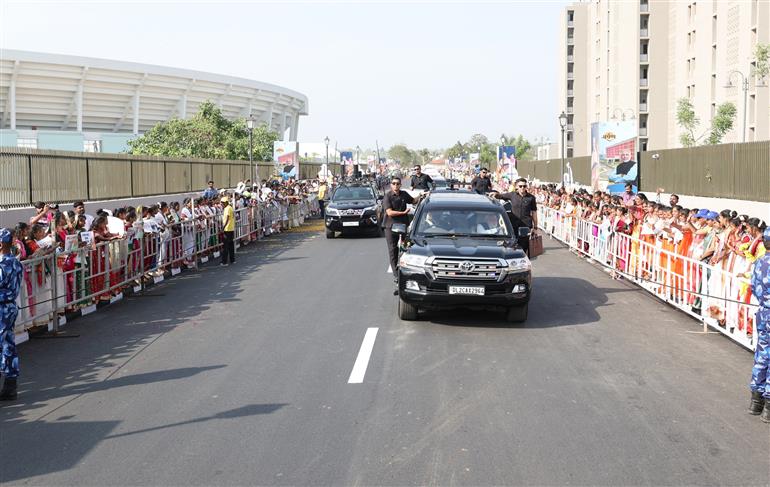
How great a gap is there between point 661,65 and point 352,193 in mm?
56436

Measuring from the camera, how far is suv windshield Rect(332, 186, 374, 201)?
29461mm

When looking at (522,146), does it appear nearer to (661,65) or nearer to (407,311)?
(661,65)

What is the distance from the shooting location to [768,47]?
143ft

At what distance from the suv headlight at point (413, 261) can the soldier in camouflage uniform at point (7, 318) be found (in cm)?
530

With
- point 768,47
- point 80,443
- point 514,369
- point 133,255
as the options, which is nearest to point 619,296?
point 514,369

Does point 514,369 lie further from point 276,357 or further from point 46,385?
point 46,385

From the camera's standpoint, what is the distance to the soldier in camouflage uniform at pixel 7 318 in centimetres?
796

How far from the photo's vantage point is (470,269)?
36.9ft

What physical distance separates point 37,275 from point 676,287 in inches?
387

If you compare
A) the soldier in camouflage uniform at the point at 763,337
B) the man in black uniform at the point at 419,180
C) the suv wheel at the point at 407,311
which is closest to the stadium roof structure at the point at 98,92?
the man in black uniform at the point at 419,180

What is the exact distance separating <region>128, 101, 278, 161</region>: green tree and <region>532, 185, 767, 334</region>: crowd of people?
3849 cm

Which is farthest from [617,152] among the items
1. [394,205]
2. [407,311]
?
[407,311]

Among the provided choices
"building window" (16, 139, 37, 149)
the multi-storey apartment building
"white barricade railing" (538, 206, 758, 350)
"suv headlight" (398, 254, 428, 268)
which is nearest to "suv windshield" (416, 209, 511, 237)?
"suv headlight" (398, 254, 428, 268)

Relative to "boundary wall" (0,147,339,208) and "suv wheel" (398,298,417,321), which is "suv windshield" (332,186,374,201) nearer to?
"boundary wall" (0,147,339,208)
